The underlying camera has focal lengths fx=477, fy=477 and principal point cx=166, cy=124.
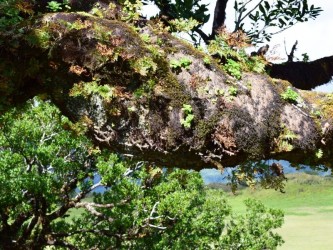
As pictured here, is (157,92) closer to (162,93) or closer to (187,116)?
(162,93)

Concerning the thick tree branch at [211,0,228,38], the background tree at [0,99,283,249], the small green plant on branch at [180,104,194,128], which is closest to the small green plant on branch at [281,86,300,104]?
the small green plant on branch at [180,104,194,128]

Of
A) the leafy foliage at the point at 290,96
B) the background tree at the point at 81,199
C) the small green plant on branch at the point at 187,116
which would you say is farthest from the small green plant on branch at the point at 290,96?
the background tree at the point at 81,199

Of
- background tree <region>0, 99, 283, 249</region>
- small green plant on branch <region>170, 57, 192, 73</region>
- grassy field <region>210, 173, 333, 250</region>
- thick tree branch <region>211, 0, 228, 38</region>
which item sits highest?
thick tree branch <region>211, 0, 228, 38</region>

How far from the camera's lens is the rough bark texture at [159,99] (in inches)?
176

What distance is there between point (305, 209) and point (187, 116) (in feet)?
317

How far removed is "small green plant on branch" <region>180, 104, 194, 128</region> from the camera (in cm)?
442

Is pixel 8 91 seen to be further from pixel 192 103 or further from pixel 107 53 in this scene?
pixel 192 103

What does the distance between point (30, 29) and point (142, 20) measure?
1246 mm

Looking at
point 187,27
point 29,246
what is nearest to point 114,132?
point 187,27

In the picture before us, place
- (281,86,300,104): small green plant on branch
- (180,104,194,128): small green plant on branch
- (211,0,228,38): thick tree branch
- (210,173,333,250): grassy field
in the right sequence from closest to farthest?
(180,104,194,128): small green plant on branch
(281,86,300,104): small green plant on branch
(211,0,228,38): thick tree branch
(210,173,333,250): grassy field

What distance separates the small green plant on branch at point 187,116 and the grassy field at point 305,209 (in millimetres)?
57432

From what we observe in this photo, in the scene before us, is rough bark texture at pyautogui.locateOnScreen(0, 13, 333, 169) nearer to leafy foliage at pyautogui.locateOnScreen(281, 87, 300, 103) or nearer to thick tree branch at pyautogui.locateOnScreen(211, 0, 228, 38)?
leafy foliage at pyautogui.locateOnScreen(281, 87, 300, 103)

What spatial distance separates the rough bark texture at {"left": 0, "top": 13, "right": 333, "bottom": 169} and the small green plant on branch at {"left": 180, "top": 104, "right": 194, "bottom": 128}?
0.14 feet

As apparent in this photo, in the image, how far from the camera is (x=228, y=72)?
A: 481 cm
